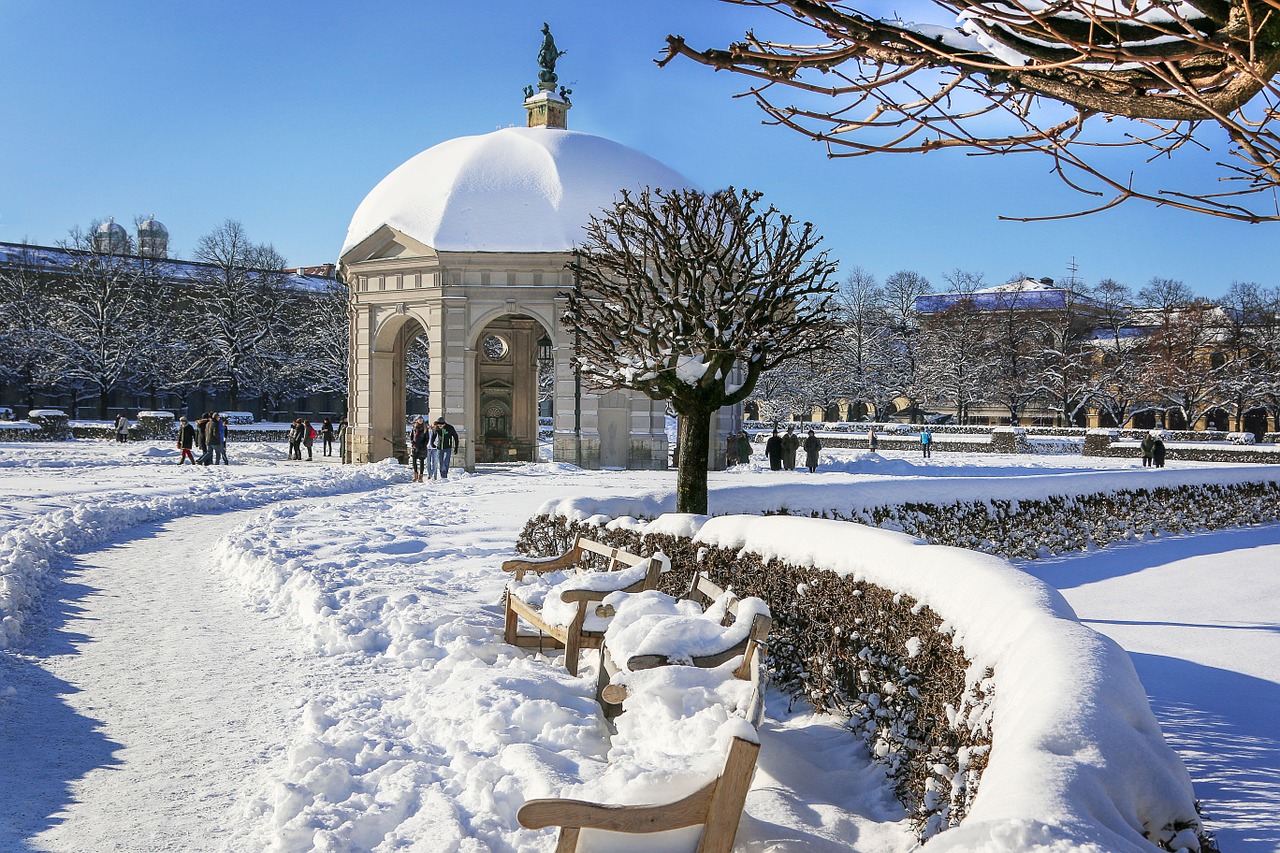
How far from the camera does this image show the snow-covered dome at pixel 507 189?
29453 mm

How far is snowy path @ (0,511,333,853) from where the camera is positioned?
4734mm

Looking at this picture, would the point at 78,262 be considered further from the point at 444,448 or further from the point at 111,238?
the point at 444,448

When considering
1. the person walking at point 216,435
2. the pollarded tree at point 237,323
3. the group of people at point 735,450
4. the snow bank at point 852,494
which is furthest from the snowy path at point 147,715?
the pollarded tree at point 237,323

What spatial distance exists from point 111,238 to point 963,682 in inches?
3069

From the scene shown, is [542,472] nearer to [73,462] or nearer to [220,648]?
[73,462]

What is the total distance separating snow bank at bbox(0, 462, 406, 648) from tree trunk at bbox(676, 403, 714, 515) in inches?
277

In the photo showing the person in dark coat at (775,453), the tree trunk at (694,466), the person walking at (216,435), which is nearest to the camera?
the tree trunk at (694,466)

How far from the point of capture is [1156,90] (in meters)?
3.40

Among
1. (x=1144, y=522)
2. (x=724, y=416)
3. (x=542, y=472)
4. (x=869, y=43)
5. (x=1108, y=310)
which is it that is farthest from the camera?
(x=1108, y=310)

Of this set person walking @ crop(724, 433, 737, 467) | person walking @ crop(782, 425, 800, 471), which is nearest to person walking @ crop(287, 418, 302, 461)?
person walking @ crop(724, 433, 737, 467)

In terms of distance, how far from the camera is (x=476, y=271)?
97.0 ft

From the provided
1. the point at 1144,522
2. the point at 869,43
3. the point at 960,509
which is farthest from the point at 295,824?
the point at 1144,522

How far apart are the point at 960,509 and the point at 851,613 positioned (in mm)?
8882

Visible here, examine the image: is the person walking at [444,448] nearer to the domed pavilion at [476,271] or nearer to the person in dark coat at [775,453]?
the domed pavilion at [476,271]
